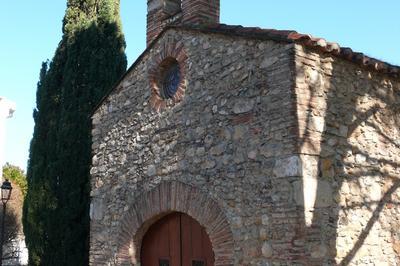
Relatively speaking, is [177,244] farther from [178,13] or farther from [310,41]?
[178,13]

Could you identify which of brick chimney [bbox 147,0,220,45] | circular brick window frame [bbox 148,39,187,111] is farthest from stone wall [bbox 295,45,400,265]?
brick chimney [bbox 147,0,220,45]

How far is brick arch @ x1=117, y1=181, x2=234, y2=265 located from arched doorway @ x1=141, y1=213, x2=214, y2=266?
12cm

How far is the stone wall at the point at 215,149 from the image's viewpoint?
480 centimetres

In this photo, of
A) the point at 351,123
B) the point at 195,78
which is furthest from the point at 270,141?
the point at 195,78

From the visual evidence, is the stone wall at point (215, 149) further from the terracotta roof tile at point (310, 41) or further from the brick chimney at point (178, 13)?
the brick chimney at point (178, 13)

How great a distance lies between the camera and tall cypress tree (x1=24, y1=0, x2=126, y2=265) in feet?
30.5

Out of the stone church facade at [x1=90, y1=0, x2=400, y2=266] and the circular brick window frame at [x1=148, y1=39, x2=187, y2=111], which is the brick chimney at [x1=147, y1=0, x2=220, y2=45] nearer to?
the stone church facade at [x1=90, y1=0, x2=400, y2=266]

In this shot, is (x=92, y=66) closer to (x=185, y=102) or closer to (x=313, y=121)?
(x=185, y=102)

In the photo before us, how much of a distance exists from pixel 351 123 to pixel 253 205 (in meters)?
1.44

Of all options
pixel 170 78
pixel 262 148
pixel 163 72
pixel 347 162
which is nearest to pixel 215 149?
pixel 262 148

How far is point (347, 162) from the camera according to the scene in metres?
5.10

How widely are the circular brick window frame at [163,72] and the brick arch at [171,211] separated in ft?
3.68

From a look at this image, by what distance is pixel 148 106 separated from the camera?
263 inches

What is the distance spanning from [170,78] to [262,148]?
216 cm
